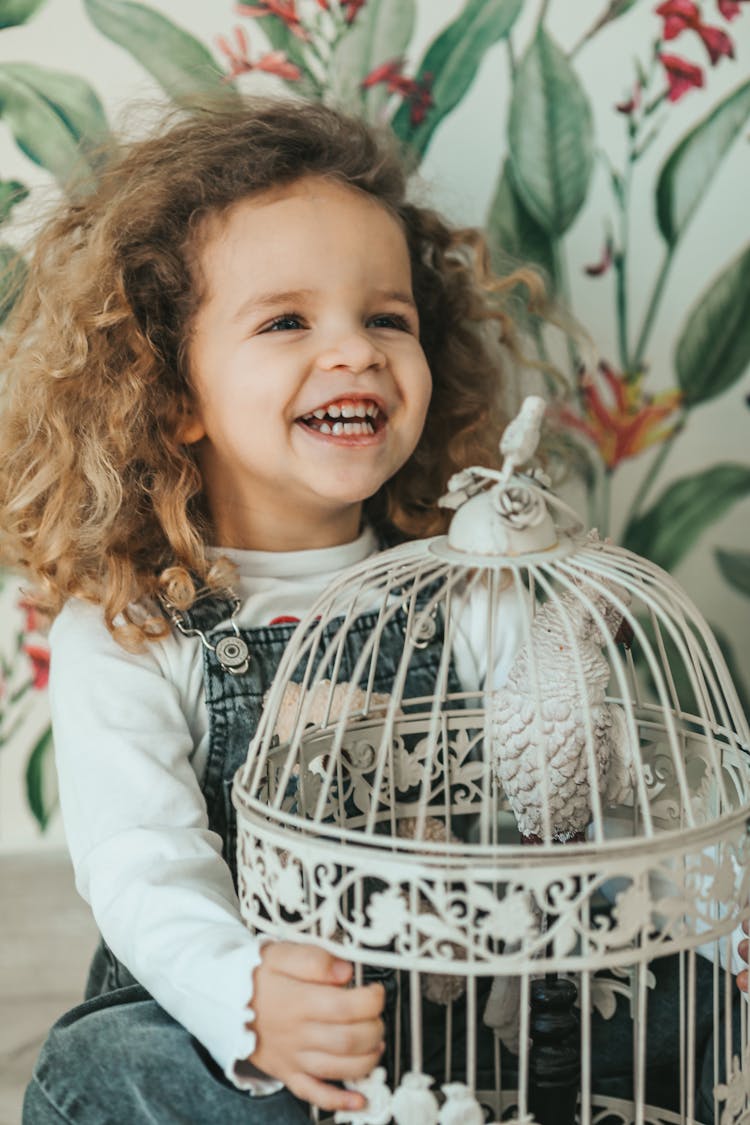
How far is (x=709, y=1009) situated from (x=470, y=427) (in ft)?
1.88

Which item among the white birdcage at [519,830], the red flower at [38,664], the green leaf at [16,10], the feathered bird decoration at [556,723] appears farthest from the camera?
the red flower at [38,664]

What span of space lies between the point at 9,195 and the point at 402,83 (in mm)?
397

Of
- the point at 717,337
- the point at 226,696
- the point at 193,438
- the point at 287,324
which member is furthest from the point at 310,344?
the point at 717,337

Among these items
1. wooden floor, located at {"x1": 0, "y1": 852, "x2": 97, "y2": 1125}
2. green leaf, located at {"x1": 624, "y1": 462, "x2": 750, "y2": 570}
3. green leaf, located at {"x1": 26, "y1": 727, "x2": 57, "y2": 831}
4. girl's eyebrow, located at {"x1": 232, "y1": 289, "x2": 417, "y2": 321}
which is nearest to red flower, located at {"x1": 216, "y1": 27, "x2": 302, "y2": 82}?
girl's eyebrow, located at {"x1": 232, "y1": 289, "x2": 417, "y2": 321}

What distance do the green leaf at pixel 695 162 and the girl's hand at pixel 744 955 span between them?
0.71 m

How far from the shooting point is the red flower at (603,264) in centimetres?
127

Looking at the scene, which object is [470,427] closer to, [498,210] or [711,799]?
[498,210]

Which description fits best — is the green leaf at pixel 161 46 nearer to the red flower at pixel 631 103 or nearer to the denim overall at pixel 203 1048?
the red flower at pixel 631 103

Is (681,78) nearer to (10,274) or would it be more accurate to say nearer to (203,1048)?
(10,274)

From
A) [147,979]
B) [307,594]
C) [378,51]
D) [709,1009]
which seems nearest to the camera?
[147,979]

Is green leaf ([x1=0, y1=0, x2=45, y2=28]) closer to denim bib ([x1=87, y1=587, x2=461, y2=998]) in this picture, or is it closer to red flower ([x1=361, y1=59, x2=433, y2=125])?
red flower ([x1=361, y1=59, x2=433, y2=125])

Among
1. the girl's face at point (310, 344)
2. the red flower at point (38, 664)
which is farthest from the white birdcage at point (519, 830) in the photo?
the red flower at point (38, 664)

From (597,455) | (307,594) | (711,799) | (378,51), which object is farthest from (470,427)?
(711,799)

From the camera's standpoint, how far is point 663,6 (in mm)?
1242
